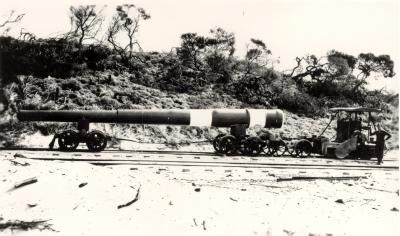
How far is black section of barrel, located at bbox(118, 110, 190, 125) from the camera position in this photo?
18266 mm

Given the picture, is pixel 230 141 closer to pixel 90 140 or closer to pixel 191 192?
pixel 90 140

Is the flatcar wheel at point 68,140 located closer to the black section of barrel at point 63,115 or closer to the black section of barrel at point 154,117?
the black section of barrel at point 63,115

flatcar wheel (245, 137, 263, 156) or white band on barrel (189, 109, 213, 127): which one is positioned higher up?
white band on barrel (189, 109, 213, 127)

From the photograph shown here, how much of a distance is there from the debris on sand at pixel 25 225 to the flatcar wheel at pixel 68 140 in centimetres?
968

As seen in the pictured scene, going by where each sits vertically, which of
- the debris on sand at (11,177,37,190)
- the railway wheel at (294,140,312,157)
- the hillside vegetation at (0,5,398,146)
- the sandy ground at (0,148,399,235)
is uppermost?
the hillside vegetation at (0,5,398,146)

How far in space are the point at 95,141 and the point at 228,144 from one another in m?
5.28

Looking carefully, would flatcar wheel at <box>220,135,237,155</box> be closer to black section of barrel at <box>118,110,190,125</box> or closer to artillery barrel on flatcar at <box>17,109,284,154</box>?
artillery barrel on flatcar at <box>17,109,284,154</box>

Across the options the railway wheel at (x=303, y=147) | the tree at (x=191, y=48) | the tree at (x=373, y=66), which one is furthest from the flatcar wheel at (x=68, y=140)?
the tree at (x=373, y=66)

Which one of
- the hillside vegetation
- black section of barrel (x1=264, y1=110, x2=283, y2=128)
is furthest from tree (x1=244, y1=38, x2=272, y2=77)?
black section of barrel (x1=264, y1=110, x2=283, y2=128)

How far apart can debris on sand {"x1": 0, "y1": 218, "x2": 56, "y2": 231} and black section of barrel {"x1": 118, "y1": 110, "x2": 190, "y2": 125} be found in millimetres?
11011

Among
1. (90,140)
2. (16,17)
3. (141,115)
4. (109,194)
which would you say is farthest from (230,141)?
(16,17)

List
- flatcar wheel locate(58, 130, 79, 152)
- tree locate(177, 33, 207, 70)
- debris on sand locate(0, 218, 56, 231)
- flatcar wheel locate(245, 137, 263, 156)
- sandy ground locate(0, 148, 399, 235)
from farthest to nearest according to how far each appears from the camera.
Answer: tree locate(177, 33, 207, 70), flatcar wheel locate(245, 137, 263, 156), flatcar wheel locate(58, 130, 79, 152), sandy ground locate(0, 148, 399, 235), debris on sand locate(0, 218, 56, 231)

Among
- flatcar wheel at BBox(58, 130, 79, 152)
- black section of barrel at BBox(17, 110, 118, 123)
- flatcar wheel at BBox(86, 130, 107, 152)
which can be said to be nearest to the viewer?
flatcar wheel at BBox(58, 130, 79, 152)

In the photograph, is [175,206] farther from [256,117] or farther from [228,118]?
[256,117]
